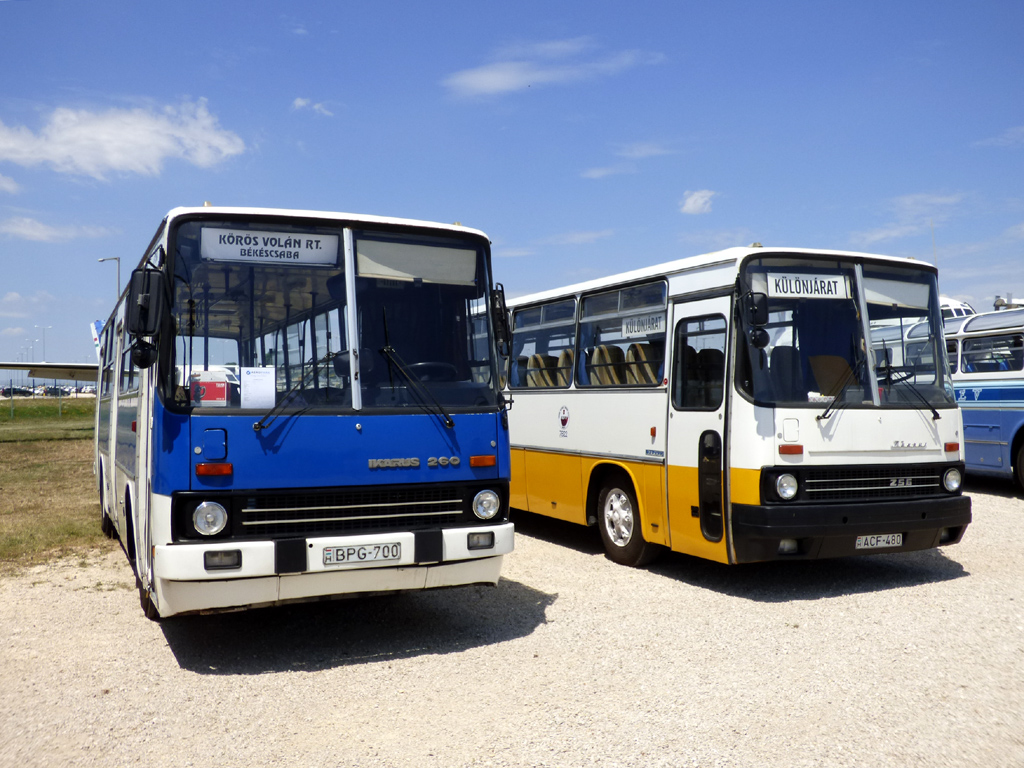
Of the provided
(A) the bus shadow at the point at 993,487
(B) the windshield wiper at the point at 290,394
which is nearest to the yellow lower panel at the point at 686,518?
(B) the windshield wiper at the point at 290,394

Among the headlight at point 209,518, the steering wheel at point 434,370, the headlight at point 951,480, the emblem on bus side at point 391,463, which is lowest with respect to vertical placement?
the headlight at point 951,480

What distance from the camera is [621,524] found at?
9484 mm

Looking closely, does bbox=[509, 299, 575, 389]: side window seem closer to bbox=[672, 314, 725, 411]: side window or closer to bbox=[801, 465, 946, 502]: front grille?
bbox=[672, 314, 725, 411]: side window

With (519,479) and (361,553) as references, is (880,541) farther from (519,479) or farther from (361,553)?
(519,479)

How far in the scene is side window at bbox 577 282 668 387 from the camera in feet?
29.5

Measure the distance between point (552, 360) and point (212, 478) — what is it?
19.1 ft

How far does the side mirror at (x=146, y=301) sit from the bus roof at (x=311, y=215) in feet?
1.59

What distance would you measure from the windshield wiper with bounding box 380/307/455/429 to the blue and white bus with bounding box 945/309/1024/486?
35.8ft

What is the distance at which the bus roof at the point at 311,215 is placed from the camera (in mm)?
6016

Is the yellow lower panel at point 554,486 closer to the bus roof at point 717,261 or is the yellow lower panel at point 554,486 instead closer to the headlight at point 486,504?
the bus roof at point 717,261

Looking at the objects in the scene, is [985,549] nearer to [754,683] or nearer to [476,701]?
[754,683]

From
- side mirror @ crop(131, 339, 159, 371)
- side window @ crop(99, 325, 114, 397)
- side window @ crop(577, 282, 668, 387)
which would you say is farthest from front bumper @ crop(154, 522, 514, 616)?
side window @ crop(99, 325, 114, 397)

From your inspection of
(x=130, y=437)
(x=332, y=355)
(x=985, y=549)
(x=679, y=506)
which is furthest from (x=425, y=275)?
(x=985, y=549)

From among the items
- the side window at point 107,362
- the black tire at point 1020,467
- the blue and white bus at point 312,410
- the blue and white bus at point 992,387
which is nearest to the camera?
the blue and white bus at point 312,410
